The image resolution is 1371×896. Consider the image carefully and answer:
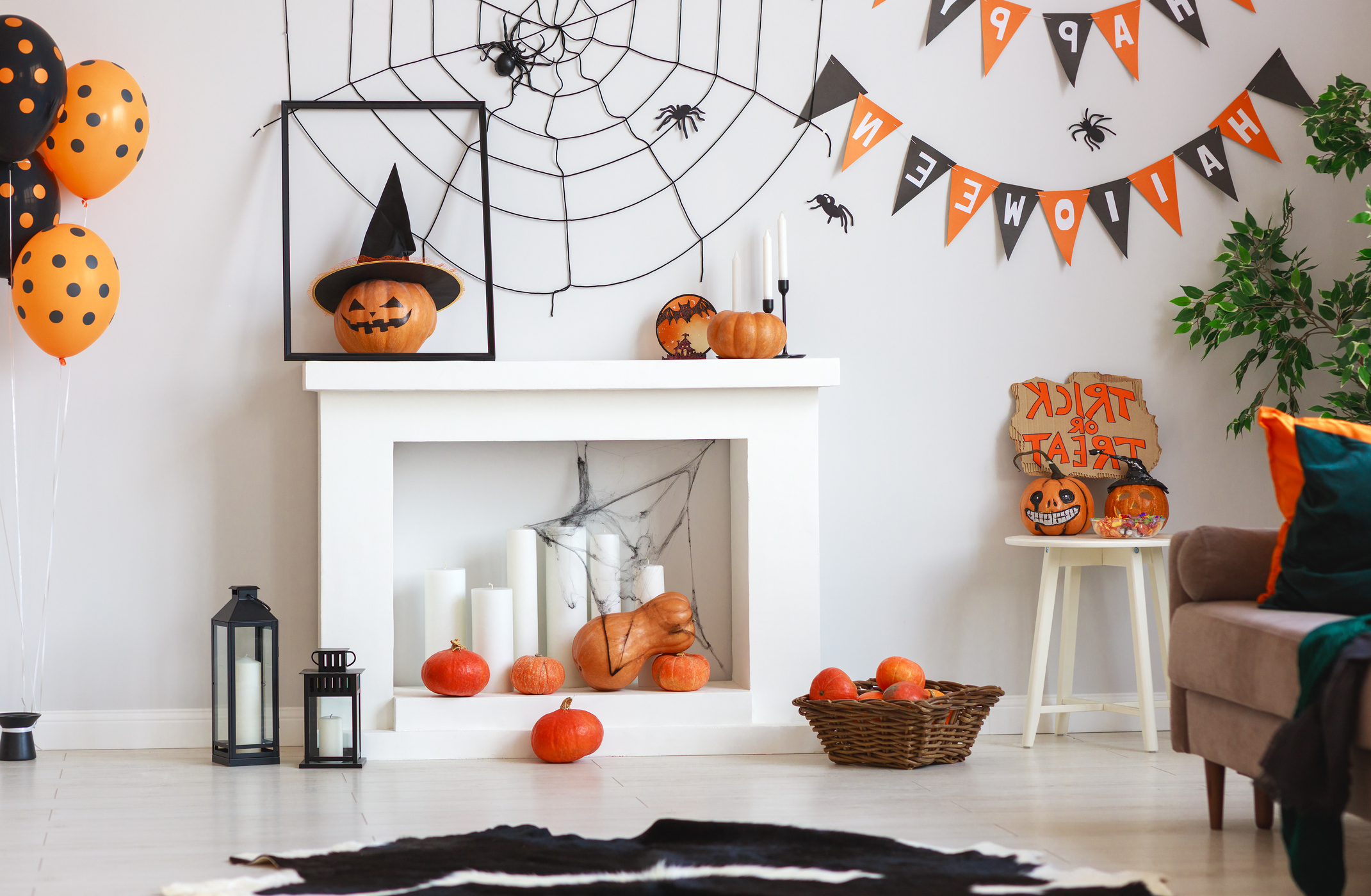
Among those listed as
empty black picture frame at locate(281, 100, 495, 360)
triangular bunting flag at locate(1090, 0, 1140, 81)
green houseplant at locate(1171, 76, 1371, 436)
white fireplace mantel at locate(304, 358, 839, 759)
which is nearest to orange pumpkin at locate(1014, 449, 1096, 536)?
green houseplant at locate(1171, 76, 1371, 436)

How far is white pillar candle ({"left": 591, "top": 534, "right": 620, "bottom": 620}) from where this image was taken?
291 cm

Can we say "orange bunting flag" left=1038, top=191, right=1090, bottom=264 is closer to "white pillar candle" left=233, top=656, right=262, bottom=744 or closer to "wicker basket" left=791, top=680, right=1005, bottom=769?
"wicker basket" left=791, top=680, right=1005, bottom=769

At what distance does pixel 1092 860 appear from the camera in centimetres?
182

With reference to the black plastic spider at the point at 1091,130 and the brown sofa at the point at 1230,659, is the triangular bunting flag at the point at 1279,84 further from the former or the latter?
the brown sofa at the point at 1230,659

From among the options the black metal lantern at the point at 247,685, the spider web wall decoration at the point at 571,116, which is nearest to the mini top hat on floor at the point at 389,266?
the spider web wall decoration at the point at 571,116

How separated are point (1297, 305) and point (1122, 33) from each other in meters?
0.88

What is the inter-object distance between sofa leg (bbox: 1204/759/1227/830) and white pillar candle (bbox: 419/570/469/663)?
5.51 feet

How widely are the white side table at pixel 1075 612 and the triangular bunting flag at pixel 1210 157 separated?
106 cm

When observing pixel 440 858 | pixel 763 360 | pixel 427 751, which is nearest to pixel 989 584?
pixel 763 360

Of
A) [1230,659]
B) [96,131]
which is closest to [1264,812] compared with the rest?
[1230,659]

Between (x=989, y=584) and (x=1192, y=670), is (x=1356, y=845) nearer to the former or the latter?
(x=1192, y=670)

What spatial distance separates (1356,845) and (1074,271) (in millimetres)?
1680

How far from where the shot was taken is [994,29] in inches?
123

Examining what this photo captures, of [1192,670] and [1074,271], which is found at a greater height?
[1074,271]
